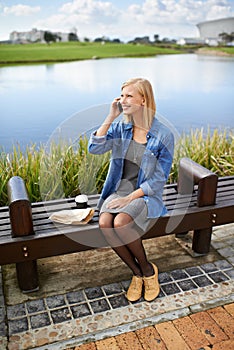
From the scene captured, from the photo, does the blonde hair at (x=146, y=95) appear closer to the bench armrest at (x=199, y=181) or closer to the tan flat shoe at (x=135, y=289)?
the bench armrest at (x=199, y=181)

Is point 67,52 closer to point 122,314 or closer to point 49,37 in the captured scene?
point 49,37

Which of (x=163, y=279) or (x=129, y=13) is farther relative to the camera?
(x=129, y=13)

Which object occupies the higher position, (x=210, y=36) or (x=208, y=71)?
(x=210, y=36)

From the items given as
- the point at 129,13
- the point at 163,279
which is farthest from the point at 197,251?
the point at 129,13

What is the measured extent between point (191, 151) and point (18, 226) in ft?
7.08

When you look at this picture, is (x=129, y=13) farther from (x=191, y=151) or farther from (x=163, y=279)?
(x=163, y=279)

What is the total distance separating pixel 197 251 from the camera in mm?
2293

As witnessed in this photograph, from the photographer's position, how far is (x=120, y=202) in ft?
6.28

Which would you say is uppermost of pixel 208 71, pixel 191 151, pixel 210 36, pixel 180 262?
pixel 210 36

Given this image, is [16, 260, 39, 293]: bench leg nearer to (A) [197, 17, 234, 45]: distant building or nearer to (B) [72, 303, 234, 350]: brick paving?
(B) [72, 303, 234, 350]: brick paving

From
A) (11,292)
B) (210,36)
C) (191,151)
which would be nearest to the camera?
(11,292)

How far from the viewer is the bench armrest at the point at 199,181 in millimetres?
2152

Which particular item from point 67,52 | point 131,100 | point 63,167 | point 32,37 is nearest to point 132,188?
point 131,100

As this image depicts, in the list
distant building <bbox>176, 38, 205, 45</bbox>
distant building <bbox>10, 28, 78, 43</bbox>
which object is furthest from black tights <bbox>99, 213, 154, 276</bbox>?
distant building <bbox>176, 38, 205, 45</bbox>
